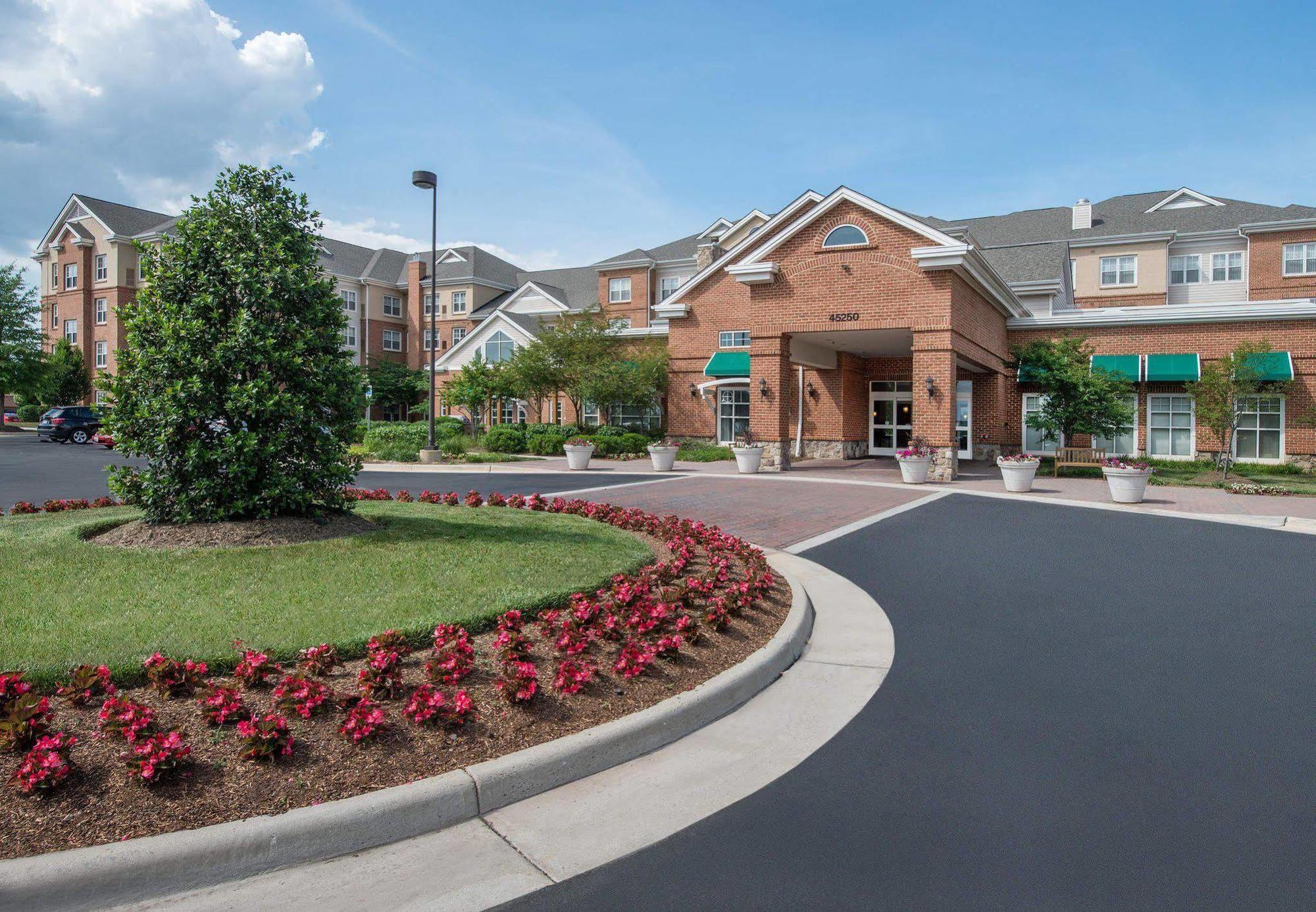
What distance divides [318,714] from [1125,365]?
1067 inches

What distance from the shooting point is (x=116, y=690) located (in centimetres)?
444

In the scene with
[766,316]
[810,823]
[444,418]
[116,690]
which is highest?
[766,316]

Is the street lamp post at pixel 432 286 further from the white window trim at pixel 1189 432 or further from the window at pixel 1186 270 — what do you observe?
the window at pixel 1186 270

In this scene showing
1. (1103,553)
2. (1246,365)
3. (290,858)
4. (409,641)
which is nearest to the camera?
(290,858)

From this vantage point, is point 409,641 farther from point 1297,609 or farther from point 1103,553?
point 1103,553

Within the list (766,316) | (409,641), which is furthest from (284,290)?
(766,316)

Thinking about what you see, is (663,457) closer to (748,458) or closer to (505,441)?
(748,458)

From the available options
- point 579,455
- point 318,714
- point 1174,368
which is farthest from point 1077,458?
point 318,714

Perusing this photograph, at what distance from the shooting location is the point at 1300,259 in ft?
120

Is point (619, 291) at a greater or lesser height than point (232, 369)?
greater

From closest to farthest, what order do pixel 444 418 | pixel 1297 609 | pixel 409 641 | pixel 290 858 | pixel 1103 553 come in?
pixel 290 858 → pixel 409 641 → pixel 1297 609 → pixel 1103 553 → pixel 444 418

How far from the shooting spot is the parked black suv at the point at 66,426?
124ft

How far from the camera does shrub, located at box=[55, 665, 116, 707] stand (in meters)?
4.21

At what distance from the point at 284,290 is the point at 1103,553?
993cm
